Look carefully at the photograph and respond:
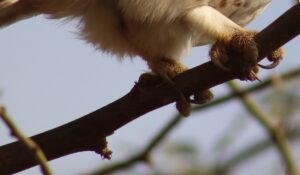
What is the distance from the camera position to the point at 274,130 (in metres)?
2.90

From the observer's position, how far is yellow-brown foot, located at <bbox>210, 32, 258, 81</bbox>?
2354 mm

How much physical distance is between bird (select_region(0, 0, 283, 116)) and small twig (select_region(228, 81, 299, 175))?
9.8 inches

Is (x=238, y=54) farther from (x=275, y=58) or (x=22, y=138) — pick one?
(x=22, y=138)

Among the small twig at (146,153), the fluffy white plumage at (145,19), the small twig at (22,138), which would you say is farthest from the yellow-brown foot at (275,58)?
the small twig at (22,138)

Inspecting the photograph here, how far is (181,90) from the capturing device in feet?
7.95

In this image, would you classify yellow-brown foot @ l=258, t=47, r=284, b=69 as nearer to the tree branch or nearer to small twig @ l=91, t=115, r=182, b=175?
the tree branch

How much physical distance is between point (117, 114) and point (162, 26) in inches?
24.7

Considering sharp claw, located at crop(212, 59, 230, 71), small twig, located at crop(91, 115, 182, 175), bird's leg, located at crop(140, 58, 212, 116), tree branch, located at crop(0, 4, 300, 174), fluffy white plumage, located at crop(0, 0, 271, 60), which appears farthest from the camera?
small twig, located at crop(91, 115, 182, 175)

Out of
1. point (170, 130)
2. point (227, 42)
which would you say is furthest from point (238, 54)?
point (170, 130)

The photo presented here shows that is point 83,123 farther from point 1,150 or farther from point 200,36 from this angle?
point 200,36

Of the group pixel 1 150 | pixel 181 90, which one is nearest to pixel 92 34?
pixel 181 90

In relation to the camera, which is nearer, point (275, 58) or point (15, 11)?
point (275, 58)

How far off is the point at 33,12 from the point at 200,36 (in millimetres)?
666

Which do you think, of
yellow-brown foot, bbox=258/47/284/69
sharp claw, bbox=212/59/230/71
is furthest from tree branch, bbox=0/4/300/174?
yellow-brown foot, bbox=258/47/284/69
